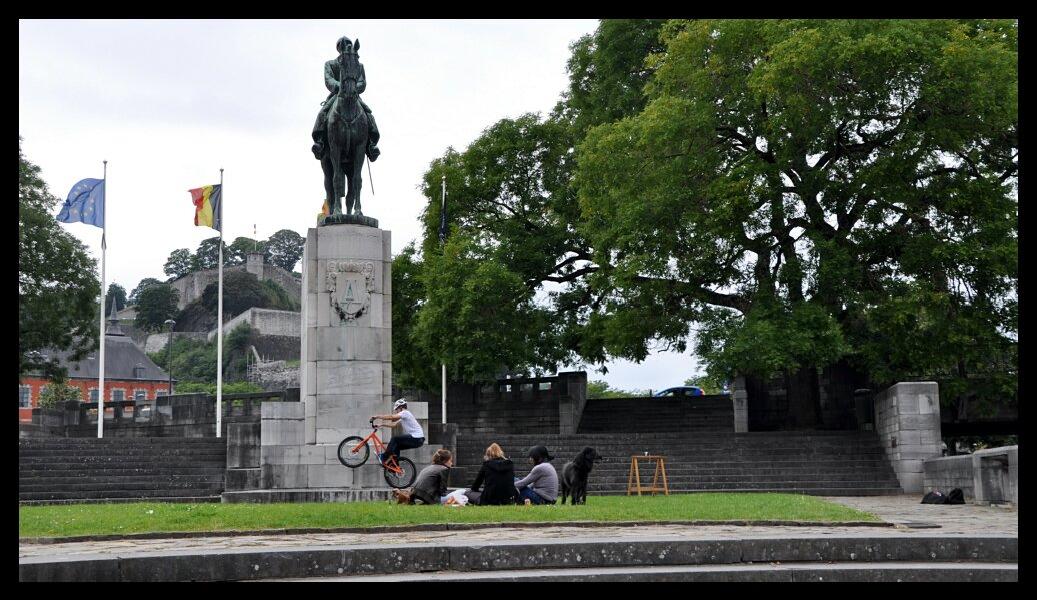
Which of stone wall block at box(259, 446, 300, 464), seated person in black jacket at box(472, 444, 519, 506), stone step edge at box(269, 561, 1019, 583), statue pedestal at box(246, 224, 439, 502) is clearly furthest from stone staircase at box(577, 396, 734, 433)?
stone step edge at box(269, 561, 1019, 583)

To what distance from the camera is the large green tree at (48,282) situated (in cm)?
4138

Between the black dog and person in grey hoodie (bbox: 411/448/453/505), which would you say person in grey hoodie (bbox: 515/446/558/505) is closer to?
the black dog

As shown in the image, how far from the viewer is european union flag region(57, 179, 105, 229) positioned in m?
34.1

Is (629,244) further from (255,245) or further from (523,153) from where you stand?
(255,245)

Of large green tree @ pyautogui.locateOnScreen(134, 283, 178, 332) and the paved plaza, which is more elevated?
large green tree @ pyautogui.locateOnScreen(134, 283, 178, 332)

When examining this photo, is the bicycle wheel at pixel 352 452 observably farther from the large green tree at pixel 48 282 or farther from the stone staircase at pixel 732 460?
the large green tree at pixel 48 282

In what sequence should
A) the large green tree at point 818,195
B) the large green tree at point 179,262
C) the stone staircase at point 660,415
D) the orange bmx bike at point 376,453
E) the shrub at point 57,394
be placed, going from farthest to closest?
the large green tree at point 179,262
the shrub at point 57,394
the stone staircase at point 660,415
the large green tree at point 818,195
the orange bmx bike at point 376,453

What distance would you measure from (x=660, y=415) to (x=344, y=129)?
63.5 feet

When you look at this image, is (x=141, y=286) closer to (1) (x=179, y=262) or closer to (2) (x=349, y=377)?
(1) (x=179, y=262)

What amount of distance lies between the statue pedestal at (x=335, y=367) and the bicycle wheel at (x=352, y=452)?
27 centimetres

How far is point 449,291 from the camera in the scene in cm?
3462

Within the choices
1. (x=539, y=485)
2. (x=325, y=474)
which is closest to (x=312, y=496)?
(x=325, y=474)

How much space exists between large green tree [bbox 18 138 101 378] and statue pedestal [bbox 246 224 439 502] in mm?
22818

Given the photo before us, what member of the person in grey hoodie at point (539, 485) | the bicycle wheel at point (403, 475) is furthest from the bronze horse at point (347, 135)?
the person in grey hoodie at point (539, 485)
